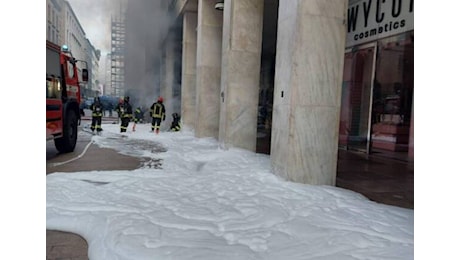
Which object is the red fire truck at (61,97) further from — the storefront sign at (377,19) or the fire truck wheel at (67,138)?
the storefront sign at (377,19)

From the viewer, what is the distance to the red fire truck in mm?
6750

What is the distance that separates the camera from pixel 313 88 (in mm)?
4988

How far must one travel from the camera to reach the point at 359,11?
9.20 m

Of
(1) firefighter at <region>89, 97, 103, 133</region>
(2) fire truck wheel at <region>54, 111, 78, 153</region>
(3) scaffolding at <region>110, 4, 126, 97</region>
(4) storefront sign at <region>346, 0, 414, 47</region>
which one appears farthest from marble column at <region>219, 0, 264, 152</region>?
(3) scaffolding at <region>110, 4, 126, 97</region>

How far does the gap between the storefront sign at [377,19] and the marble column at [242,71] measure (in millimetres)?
2815

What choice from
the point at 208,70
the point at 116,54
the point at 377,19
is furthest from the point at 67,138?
the point at 116,54

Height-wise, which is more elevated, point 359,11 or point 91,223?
point 359,11

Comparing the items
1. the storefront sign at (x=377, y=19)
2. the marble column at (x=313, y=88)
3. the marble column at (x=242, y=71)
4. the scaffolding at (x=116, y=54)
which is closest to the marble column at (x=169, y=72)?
the marble column at (x=242, y=71)

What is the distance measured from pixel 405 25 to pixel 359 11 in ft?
5.83

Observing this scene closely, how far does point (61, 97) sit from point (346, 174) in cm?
594

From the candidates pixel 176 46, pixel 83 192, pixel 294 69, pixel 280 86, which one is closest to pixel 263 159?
pixel 280 86

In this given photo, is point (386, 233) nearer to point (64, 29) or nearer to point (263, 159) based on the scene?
point (263, 159)

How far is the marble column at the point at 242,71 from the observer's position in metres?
8.05

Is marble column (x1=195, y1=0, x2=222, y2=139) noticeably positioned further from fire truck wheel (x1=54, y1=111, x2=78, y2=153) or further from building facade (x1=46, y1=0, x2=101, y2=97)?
building facade (x1=46, y1=0, x2=101, y2=97)
